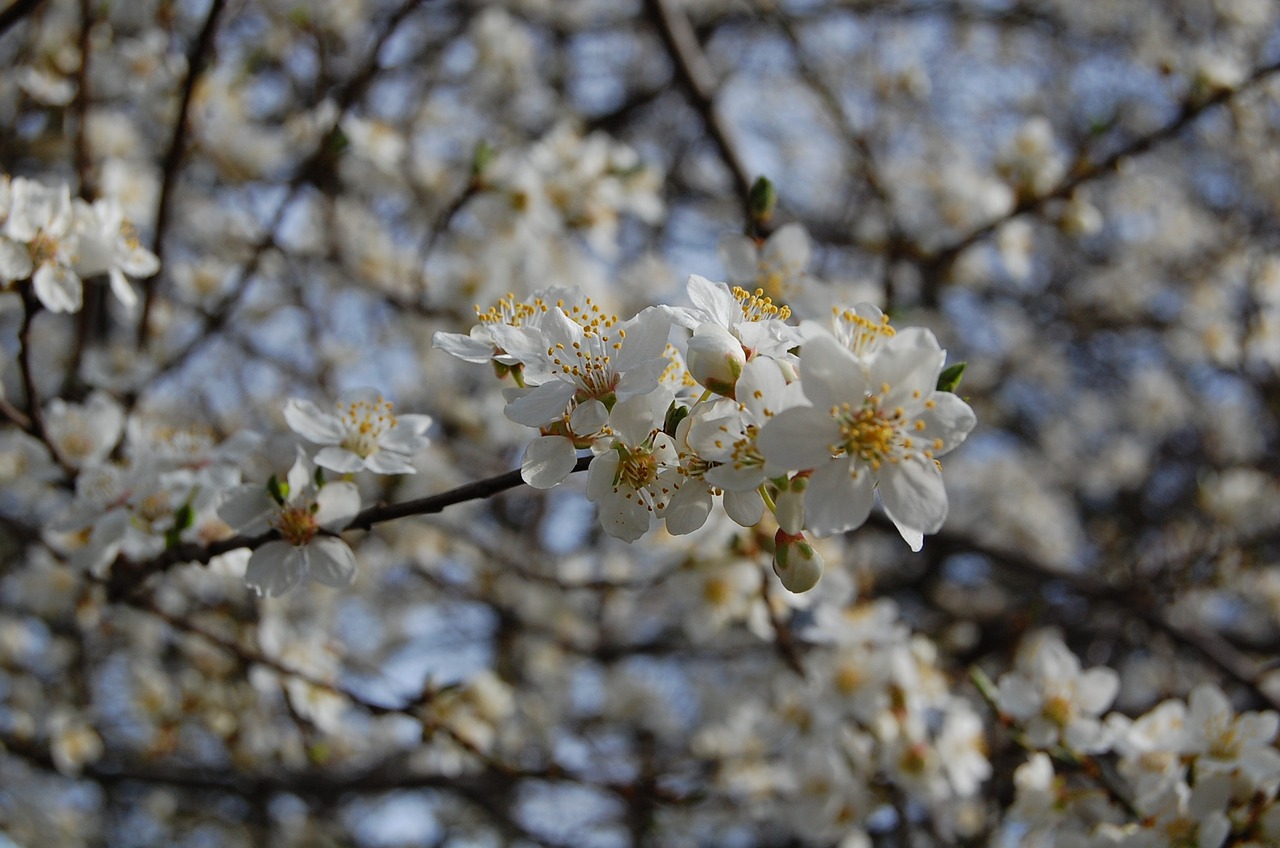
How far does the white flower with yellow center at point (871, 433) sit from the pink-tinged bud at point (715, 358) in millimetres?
97

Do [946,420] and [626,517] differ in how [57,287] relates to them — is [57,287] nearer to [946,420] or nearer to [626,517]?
[626,517]

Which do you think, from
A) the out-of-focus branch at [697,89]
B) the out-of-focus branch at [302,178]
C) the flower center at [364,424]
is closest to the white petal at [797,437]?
the flower center at [364,424]

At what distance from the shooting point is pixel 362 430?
1.49m

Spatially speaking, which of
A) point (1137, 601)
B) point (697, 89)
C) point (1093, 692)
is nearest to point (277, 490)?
point (1093, 692)

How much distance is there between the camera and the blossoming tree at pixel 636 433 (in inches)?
54.6

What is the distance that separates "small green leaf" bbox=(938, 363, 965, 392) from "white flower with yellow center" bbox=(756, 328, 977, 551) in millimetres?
39

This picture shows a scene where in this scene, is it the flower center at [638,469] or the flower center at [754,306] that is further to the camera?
the flower center at [754,306]

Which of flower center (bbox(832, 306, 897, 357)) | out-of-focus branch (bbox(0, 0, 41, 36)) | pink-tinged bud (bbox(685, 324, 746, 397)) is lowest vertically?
pink-tinged bud (bbox(685, 324, 746, 397))

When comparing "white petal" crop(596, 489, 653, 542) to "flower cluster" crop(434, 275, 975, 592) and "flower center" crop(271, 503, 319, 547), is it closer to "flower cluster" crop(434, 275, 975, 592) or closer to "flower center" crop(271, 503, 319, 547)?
"flower cluster" crop(434, 275, 975, 592)

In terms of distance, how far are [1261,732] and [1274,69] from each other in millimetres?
1903

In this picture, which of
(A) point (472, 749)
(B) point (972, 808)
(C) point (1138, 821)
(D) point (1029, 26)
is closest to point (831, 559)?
(C) point (1138, 821)

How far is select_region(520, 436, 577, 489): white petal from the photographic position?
120cm

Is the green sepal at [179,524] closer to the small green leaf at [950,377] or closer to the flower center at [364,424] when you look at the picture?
the flower center at [364,424]

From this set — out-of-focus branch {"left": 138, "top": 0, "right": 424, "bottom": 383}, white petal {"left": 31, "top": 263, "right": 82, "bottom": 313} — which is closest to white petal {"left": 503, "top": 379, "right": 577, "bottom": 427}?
white petal {"left": 31, "top": 263, "right": 82, "bottom": 313}
